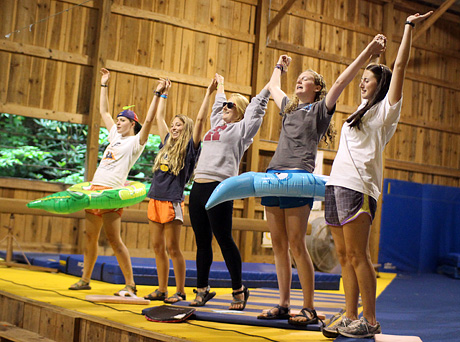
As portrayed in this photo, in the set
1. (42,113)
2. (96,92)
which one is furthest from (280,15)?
(42,113)

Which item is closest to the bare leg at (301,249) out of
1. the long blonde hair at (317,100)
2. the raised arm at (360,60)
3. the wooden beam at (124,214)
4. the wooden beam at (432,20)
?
the long blonde hair at (317,100)

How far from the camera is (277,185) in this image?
283 cm

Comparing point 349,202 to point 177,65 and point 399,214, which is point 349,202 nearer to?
point 177,65

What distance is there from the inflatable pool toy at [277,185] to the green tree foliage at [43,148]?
5.28 metres

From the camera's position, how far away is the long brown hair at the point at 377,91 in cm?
261

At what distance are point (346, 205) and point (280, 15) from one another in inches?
267

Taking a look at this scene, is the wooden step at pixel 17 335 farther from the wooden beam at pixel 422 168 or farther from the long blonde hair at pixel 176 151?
the wooden beam at pixel 422 168

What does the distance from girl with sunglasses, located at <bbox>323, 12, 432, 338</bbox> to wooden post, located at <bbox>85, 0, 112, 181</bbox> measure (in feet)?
18.2

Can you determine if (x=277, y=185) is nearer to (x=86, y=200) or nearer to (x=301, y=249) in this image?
(x=301, y=249)

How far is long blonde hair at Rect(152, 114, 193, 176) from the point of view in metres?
3.84

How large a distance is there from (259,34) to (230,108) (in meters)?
5.75

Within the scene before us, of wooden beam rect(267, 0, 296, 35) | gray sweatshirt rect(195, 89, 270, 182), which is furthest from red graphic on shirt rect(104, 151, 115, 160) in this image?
wooden beam rect(267, 0, 296, 35)

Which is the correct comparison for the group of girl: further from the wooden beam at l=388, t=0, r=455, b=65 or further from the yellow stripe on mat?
the wooden beam at l=388, t=0, r=455, b=65

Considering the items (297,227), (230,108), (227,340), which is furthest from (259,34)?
(227,340)
